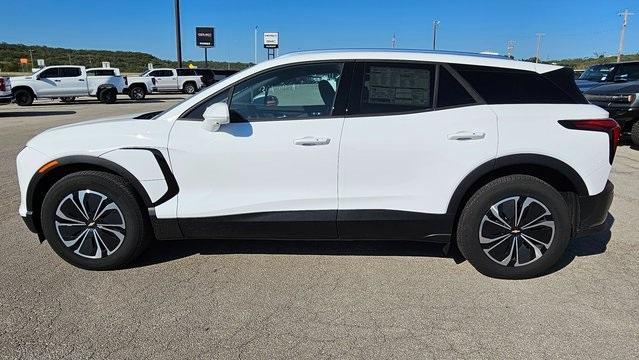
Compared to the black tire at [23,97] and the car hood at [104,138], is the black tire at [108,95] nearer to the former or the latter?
the black tire at [23,97]

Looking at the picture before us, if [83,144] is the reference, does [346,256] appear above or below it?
below

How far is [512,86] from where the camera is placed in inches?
139

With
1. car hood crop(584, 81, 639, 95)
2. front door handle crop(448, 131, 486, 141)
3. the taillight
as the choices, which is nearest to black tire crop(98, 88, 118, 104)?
car hood crop(584, 81, 639, 95)

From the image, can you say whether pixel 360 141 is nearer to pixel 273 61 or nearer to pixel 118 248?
pixel 273 61

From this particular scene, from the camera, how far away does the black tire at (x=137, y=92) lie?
92.3ft

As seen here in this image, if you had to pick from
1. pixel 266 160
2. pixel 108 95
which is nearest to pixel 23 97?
pixel 108 95

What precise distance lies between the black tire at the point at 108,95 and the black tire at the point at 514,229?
25.0 meters

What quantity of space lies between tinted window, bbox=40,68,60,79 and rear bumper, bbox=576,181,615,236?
81.6ft

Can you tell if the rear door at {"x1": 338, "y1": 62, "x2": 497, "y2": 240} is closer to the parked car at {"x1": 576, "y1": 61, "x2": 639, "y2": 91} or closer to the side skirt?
the side skirt

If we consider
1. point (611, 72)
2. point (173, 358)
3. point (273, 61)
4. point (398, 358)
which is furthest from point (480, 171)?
point (611, 72)

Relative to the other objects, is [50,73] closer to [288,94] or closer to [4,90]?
[4,90]

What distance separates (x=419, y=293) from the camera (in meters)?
3.41

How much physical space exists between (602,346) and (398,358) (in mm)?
1216

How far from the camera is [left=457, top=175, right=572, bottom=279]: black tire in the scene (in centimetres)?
348
